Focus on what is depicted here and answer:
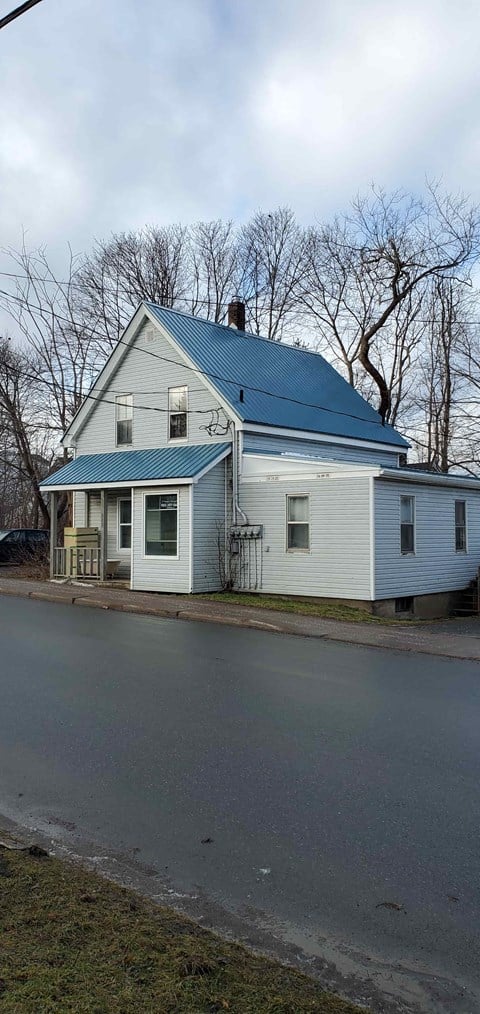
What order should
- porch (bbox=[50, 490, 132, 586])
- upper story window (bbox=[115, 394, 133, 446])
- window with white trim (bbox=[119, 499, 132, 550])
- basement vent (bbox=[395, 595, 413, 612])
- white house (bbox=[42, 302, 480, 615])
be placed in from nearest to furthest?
white house (bbox=[42, 302, 480, 615]), basement vent (bbox=[395, 595, 413, 612]), porch (bbox=[50, 490, 132, 586]), upper story window (bbox=[115, 394, 133, 446]), window with white trim (bbox=[119, 499, 132, 550])

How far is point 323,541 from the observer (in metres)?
19.0

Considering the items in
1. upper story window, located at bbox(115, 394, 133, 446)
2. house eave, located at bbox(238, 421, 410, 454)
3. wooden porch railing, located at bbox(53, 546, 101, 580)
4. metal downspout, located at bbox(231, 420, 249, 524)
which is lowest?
wooden porch railing, located at bbox(53, 546, 101, 580)

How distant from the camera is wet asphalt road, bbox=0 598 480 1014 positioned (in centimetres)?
420

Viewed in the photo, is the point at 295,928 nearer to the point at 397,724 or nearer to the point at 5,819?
the point at 5,819

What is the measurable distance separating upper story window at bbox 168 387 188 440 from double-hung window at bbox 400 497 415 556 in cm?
691

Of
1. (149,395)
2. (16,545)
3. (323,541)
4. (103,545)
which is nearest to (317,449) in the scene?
(149,395)

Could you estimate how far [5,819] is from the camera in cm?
553

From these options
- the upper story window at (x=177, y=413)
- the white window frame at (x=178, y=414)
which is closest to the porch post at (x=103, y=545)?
the white window frame at (x=178, y=414)

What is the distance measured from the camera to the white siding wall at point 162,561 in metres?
20.8

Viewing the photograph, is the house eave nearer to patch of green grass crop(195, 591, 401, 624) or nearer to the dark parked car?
patch of green grass crop(195, 591, 401, 624)

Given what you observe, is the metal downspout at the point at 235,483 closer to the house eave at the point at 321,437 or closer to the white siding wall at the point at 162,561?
the house eave at the point at 321,437

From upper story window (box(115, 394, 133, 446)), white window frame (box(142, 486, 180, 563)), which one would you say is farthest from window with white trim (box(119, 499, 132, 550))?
white window frame (box(142, 486, 180, 563))

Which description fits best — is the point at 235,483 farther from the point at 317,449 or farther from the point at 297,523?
the point at 317,449

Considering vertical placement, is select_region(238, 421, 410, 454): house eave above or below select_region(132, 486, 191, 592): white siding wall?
above
